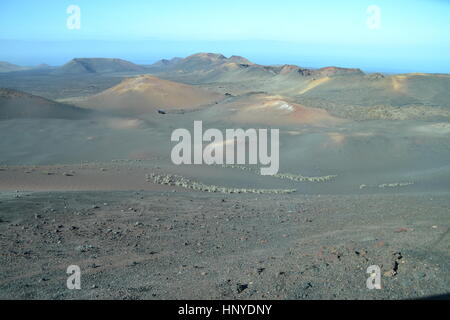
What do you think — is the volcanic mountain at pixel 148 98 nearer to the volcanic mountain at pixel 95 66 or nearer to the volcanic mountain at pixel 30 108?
the volcanic mountain at pixel 30 108

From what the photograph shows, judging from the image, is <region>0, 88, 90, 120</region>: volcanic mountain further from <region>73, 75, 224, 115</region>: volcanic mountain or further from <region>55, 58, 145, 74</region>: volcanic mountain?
<region>55, 58, 145, 74</region>: volcanic mountain

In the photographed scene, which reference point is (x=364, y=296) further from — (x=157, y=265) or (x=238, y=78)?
(x=238, y=78)

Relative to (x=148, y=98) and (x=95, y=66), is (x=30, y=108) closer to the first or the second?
(x=148, y=98)

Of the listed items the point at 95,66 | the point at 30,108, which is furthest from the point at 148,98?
the point at 95,66

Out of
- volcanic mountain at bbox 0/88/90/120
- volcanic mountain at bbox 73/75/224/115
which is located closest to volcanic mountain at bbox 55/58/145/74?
volcanic mountain at bbox 73/75/224/115

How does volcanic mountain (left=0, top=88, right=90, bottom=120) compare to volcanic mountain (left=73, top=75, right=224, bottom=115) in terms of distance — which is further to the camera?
volcanic mountain (left=73, top=75, right=224, bottom=115)

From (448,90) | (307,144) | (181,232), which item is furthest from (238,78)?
(181,232)

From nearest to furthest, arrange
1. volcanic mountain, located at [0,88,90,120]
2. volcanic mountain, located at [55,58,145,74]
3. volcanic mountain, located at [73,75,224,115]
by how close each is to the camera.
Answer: volcanic mountain, located at [0,88,90,120], volcanic mountain, located at [73,75,224,115], volcanic mountain, located at [55,58,145,74]
